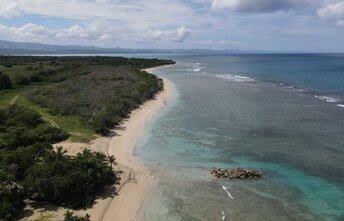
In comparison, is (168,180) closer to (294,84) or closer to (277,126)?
(277,126)

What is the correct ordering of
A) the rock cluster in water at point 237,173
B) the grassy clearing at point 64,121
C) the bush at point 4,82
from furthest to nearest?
the bush at point 4,82, the grassy clearing at point 64,121, the rock cluster in water at point 237,173

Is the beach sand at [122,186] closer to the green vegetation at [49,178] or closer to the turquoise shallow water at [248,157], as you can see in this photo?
the green vegetation at [49,178]

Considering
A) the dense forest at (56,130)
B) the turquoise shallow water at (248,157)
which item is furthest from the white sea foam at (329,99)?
the dense forest at (56,130)

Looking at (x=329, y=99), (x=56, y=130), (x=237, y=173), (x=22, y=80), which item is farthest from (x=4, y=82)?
(x=329, y=99)

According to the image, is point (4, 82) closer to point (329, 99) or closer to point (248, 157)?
point (248, 157)

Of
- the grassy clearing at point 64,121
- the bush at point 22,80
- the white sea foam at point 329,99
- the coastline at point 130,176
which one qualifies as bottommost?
the coastline at point 130,176

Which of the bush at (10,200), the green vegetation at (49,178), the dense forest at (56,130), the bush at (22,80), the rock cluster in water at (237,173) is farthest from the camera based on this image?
the bush at (22,80)
